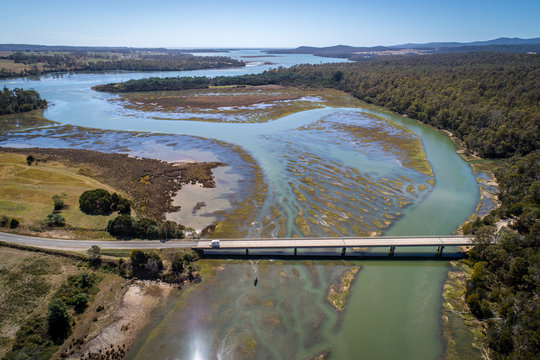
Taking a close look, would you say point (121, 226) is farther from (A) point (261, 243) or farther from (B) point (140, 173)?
(B) point (140, 173)

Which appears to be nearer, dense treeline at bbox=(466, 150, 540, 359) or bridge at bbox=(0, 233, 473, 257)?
dense treeline at bbox=(466, 150, 540, 359)

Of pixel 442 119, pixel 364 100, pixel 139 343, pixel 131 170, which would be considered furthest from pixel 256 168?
pixel 364 100

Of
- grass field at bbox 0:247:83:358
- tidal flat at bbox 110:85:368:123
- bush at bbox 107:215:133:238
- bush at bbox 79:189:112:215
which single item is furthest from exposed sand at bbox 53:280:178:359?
tidal flat at bbox 110:85:368:123

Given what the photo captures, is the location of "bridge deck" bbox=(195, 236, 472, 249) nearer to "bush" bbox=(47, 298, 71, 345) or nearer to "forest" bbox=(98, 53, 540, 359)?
"forest" bbox=(98, 53, 540, 359)

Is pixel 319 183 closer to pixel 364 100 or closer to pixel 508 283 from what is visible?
pixel 508 283

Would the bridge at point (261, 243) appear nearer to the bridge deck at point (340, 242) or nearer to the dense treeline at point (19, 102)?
the bridge deck at point (340, 242)

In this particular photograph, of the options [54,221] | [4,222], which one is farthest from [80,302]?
[4,222]
